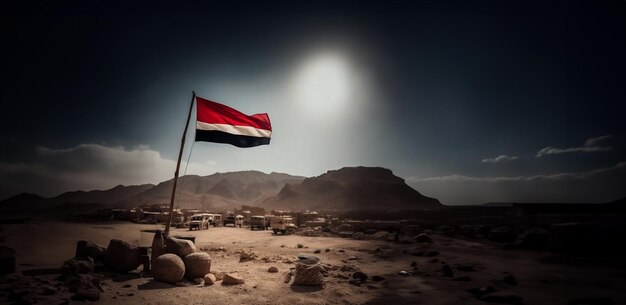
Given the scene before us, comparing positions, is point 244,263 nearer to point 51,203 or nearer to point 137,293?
point 137,293

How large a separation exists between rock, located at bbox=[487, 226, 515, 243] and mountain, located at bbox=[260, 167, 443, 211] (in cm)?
6097

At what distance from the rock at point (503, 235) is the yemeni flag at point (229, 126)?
16075 millimetres

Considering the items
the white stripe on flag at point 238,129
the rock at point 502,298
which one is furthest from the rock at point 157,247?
the rock at point 502,298

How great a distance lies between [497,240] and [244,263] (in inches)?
622

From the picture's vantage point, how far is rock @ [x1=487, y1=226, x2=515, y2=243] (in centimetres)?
1725

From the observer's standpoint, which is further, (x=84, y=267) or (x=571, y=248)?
(x=571, y=248)

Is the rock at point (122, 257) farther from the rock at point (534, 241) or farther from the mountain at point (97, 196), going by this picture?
the mountain at point (97, 196)

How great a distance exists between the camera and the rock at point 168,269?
21.7ft

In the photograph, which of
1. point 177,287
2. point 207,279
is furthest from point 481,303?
point 177,287

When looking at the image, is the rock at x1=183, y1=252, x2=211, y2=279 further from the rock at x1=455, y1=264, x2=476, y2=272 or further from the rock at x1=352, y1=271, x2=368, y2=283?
the rock at x1=455, y1=264, x2=476, y2=272

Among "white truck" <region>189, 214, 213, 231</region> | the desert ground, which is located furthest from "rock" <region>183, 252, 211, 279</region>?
"white truck" <region>189, 214, 213, 231</region>

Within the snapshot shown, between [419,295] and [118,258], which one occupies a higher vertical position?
[118,258]

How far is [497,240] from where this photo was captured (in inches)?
690

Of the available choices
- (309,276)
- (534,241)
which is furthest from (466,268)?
(534,241)
